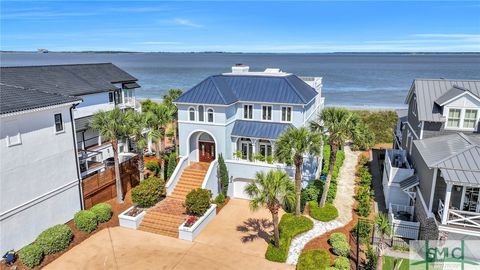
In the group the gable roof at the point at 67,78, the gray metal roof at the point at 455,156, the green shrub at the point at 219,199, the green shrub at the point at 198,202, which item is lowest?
the green shrub at the point at 219,199

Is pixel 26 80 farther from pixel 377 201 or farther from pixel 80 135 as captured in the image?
pixel 377 201

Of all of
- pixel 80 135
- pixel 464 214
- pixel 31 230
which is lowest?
pixel 31 230

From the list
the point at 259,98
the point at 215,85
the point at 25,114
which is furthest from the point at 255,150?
the point at 25,114

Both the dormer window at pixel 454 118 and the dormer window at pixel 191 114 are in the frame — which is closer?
the dormer window at pixel 454 118

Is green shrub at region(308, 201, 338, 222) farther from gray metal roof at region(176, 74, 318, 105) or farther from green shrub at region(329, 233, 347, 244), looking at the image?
gray metal roof at region(176, 74, 318, 105)

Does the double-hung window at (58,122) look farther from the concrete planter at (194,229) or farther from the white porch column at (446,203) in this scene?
the white porch column at (446,203)

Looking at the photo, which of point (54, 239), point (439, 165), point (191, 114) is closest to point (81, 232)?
point (54, 239)

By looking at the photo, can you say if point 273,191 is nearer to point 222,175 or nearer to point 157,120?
point 222,175

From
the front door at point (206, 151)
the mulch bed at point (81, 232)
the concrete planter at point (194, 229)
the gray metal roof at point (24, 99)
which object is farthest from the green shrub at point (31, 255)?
the front door at point (206, 151)
